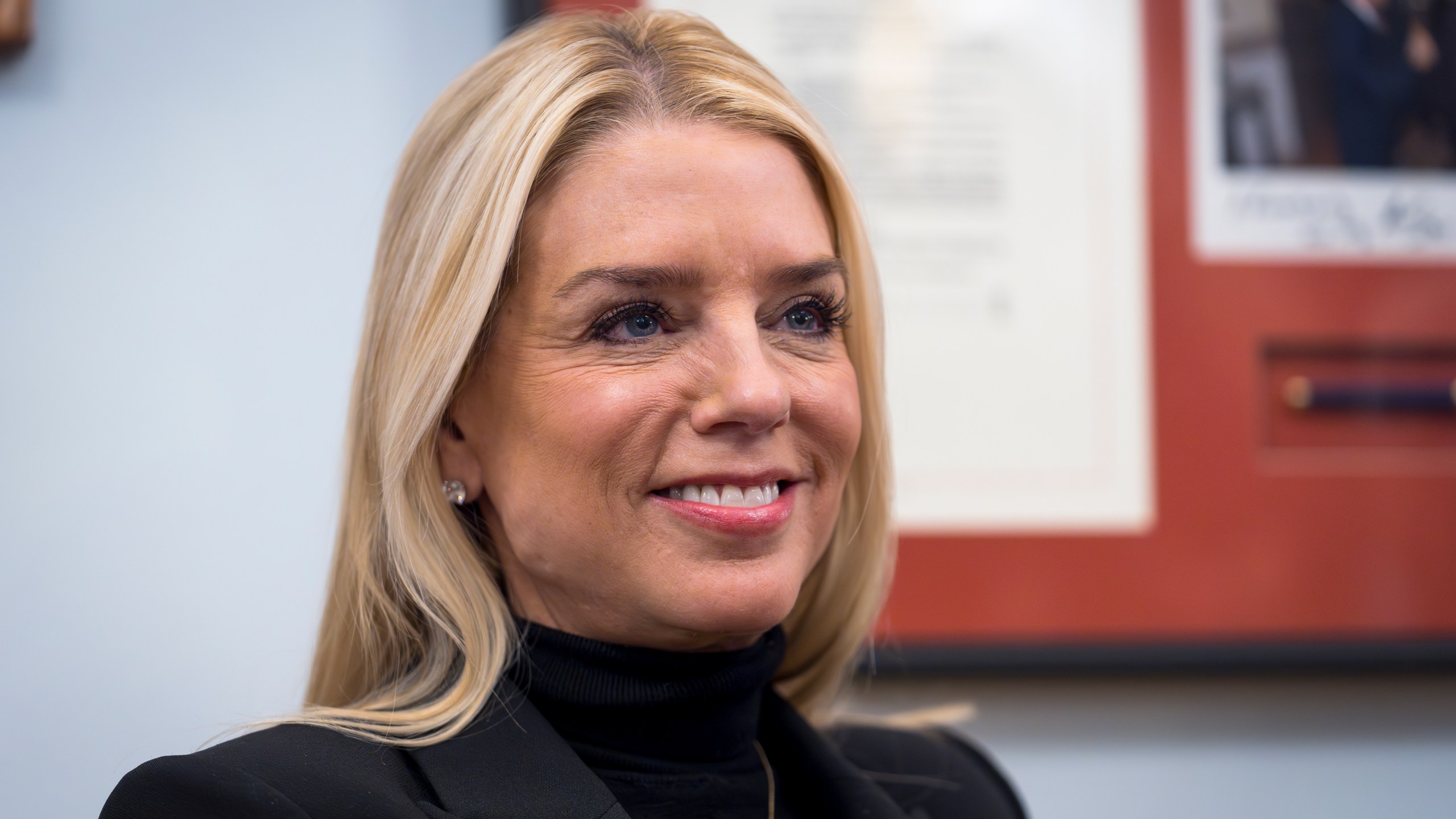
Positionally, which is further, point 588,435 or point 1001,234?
point 1001,234

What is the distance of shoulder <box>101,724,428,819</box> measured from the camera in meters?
0.76

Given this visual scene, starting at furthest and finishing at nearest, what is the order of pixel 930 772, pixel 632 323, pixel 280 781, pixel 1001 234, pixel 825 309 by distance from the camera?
pixel 1001 234 → pixel 930 772 → pixel 825 309 → pixel 632 323 → pixel 280 781

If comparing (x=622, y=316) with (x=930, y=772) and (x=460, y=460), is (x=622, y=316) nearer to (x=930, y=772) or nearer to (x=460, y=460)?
(x=460, y=460)

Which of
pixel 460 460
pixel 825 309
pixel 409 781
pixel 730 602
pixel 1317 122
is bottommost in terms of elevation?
pixel 409 781

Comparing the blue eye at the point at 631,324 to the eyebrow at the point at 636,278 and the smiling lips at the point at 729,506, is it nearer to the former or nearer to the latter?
the eyebrow at the point at 636,278

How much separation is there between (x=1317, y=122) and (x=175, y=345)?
1.43 m

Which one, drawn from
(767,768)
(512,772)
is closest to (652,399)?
(512,772)

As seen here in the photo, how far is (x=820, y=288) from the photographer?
3.20 ft

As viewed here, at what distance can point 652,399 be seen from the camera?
86 cm

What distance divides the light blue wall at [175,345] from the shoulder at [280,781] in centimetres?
43

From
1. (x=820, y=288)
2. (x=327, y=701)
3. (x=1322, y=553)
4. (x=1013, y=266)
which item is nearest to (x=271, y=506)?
(x=327, y=701)

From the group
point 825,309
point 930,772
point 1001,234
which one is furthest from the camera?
point 1001,234

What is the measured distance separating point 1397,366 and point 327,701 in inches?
53.4

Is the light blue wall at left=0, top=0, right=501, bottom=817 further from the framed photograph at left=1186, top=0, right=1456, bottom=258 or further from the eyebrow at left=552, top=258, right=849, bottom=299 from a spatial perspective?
the framed photograph at left=1186, top=0, right=1456, bottom=258
